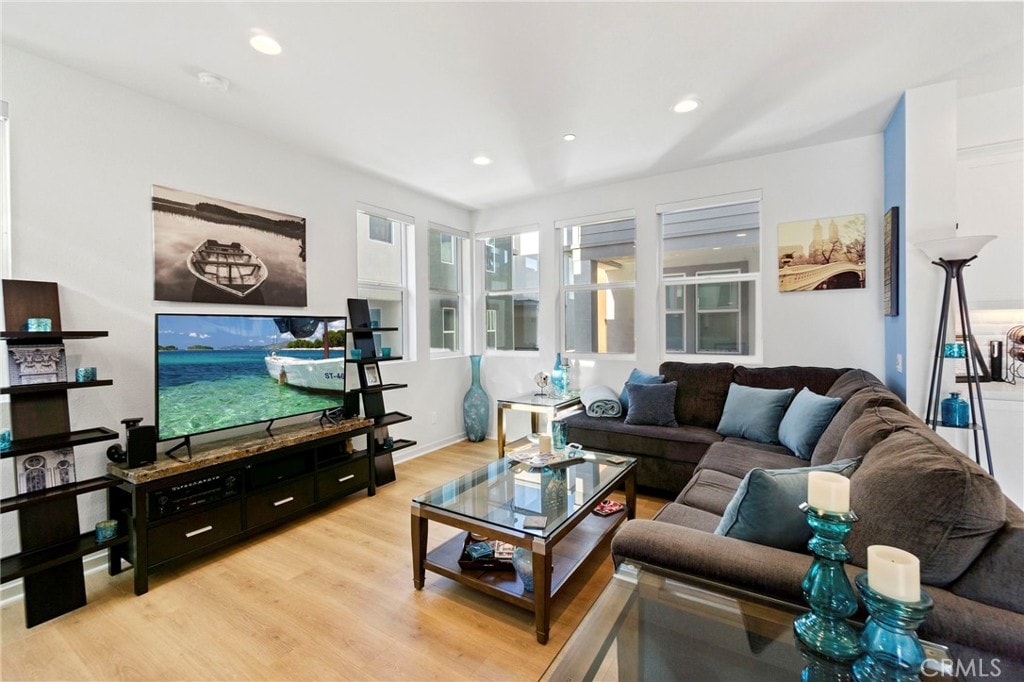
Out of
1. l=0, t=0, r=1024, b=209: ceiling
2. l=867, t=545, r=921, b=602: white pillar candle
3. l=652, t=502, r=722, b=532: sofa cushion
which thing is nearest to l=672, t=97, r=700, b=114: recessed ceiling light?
l=0, t=0, r=1024, b=209: ceiling

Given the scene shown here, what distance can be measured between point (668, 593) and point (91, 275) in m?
3.19

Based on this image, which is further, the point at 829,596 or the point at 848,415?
the point at 848,415

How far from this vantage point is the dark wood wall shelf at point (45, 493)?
1906mm

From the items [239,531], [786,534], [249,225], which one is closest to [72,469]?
[239,531]

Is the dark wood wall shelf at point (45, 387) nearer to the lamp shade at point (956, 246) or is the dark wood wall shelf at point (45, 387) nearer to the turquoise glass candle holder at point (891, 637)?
the turquoise glass candle holder at point (891, 637)

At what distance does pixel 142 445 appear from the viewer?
226cm

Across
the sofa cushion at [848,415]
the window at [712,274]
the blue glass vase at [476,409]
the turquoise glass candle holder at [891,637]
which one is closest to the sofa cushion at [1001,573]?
the turquoise glass candle holder at [891,637]

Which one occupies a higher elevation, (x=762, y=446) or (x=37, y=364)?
(x=37, y=364)

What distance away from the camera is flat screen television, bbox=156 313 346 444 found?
2.41 meters

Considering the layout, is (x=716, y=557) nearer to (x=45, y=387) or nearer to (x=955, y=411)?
(x=955, y=411)

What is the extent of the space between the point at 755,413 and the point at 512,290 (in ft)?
9.43

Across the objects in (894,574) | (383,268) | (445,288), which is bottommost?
(894,574)

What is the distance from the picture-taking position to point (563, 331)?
4.71m

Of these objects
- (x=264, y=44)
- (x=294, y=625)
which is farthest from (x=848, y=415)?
(x=264, y=44)
